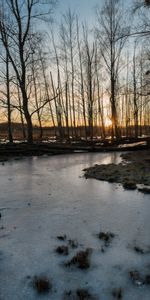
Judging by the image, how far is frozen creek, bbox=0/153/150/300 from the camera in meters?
2.69

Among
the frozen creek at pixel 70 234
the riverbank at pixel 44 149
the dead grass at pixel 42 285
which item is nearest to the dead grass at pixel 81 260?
the frozen creek at pixel 70 234

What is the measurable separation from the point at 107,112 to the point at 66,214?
39.6 metres

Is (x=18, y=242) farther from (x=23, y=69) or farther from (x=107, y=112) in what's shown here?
(x=107, y=112)

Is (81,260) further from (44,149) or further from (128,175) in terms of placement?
(44,149)

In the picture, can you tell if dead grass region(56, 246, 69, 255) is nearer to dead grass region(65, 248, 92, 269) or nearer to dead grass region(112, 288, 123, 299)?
dead grass region(65, 248, 92, 269)

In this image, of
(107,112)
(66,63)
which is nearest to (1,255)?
(66,63)

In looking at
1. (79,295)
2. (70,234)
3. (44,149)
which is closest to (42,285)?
(79,295)

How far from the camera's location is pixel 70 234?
3.88 metres

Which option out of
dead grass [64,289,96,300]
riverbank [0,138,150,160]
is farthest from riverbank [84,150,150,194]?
riverbank [0,138,150,160]

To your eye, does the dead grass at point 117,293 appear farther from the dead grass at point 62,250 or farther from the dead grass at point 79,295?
the dead grass at point 62,250

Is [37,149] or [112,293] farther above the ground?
[37,149]

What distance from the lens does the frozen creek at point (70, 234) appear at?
8.84 feet

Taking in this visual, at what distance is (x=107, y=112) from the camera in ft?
141

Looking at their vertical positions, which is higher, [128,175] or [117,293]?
[128,175]
